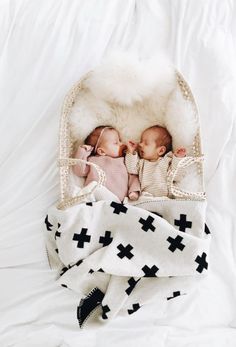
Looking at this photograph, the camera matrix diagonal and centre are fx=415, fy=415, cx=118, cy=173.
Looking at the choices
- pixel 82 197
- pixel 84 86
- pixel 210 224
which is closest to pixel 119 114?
pixel 84 86

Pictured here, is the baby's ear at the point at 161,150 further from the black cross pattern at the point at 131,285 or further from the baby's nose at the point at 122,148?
the black cross pattern at the point at 131,285

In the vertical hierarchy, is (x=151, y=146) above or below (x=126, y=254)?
above

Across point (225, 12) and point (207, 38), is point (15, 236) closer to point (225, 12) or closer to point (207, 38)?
point (207, 38)

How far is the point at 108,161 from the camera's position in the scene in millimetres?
1115

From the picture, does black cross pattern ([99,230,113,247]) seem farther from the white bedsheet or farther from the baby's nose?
the baby's nose

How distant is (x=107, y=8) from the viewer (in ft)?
3.95

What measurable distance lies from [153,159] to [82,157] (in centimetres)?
19

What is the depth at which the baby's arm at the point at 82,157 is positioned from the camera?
3.59 ft

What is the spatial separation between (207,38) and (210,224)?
52cm

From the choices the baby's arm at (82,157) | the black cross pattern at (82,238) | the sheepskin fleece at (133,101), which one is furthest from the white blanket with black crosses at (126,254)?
the sheepskin fleece at (133,101)

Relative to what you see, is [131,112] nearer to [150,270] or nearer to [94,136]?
[94,136]

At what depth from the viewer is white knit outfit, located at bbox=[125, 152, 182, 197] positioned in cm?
107

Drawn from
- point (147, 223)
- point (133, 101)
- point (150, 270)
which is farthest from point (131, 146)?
point (150, 270)

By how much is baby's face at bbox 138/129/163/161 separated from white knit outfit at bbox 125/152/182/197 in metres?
0.01
